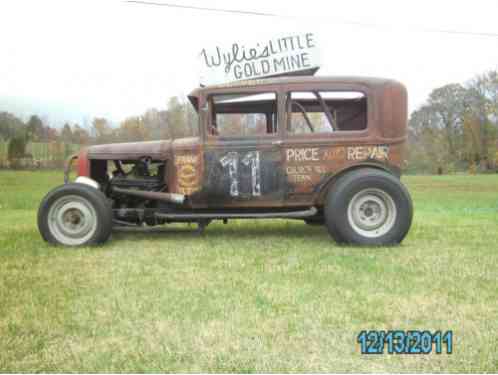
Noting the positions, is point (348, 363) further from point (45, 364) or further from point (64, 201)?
point (64, 201)

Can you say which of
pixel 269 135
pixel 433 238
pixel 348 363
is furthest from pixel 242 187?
pixel 348 363

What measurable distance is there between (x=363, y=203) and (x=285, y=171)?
0.94 m

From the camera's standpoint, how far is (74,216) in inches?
204

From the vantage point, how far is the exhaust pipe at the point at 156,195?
5.30 meters

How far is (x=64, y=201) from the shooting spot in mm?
5137

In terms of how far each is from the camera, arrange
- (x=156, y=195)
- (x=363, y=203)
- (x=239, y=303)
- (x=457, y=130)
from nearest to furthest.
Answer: (x=239, y=303) → (x=363, y=203) → (x=156, y=195) → (x=457, y=130)

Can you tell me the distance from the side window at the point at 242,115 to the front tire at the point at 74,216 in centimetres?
152

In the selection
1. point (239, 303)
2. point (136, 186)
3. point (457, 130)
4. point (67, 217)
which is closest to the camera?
point (239, 303)

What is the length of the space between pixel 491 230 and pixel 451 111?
27.2 meters
